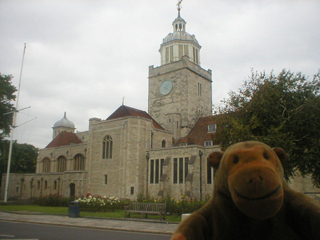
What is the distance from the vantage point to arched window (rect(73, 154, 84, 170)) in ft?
139

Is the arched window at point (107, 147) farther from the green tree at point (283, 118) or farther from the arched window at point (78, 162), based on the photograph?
the green tree at point (283, 118)

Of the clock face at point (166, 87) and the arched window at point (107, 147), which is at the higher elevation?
the clock face at point (166, 87)

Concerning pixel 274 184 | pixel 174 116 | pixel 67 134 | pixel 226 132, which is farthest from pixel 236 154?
pixel 67 134

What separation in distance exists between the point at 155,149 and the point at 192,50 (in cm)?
1780

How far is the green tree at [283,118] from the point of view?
15.4 m

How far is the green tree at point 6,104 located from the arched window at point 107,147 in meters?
10.6

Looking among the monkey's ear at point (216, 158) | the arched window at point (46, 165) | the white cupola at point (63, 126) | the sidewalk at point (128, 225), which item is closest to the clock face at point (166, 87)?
the arched window at point (46, 165)

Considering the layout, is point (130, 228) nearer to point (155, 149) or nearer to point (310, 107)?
point (310, 107)

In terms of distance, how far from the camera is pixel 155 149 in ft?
109

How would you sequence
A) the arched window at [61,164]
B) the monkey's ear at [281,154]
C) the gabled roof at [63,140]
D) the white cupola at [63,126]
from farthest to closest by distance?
the white cupola at [63,126] → the gabled roof at [63,140] → the arched window at [61,164] → the monkey's ear at [281,154]

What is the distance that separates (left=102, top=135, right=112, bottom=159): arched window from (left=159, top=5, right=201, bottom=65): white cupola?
51.2ft

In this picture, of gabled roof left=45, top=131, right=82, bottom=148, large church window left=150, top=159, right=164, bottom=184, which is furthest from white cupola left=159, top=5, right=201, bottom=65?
gabled roof left=45, top=131, right=82, bottom=148

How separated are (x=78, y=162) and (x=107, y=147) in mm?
9640

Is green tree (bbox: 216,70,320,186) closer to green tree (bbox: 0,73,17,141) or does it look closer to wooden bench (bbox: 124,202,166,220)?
wooden bench (bbox: 124,202,166,220)
